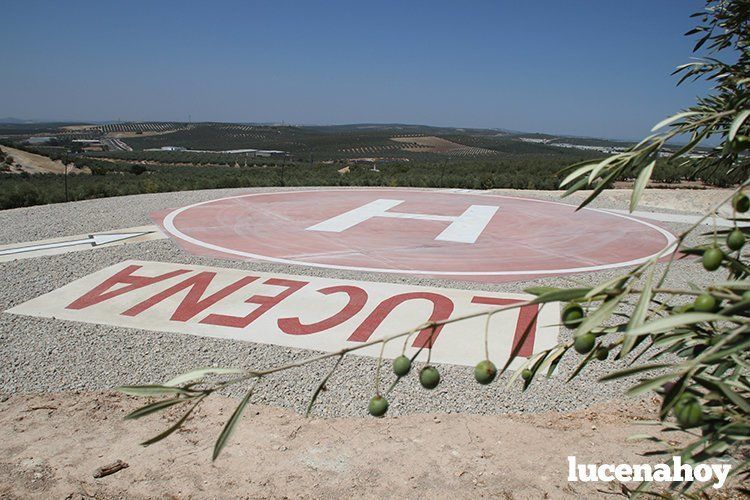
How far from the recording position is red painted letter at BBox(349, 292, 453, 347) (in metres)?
5.74

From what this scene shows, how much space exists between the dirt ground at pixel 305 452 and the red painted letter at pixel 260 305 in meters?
1.74

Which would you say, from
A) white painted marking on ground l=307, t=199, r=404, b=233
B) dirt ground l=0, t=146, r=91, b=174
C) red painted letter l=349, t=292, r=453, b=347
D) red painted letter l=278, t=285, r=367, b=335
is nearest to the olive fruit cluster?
red painted letter l=349, t=292, r=453, b=347

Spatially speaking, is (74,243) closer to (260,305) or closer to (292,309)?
(260,305)

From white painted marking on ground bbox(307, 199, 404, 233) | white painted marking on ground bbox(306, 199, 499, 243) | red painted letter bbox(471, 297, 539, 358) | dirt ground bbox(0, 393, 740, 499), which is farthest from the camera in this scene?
white painted marking on ground bbox(307, 199, 404, 233)

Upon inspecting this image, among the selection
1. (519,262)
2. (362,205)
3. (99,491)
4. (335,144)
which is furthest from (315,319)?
(335,144)

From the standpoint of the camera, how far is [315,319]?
620 cm

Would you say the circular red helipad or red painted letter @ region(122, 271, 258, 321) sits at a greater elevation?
the circular red helipad

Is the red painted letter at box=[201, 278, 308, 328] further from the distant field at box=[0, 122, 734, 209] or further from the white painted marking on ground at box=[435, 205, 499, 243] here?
the distant field at box=[0, 122, 734, 209]

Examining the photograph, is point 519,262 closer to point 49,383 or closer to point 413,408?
point 413,408

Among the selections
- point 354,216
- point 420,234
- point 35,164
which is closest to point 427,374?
point 420,234

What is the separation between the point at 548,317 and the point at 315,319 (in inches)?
117

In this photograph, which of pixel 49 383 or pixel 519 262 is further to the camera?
pixel 519 262

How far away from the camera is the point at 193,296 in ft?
22.7

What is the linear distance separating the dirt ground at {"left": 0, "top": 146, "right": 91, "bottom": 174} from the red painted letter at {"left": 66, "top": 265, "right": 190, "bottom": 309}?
49.8 metres
